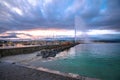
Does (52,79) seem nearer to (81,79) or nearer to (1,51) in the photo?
(81,79)

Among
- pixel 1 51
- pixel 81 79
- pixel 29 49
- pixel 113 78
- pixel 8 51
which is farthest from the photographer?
pixel 29 49

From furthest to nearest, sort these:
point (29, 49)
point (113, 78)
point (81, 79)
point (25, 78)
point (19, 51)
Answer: point (29, 49) → point (19, 51) → point (113, 78) → point (25, 78) → point (81, 79)

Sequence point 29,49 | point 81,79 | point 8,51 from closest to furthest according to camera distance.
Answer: point 81,79 → point 8,51 → point 29,49

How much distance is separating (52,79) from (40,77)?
733 millimetres

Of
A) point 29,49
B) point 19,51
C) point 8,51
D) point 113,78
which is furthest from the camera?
point 29,49

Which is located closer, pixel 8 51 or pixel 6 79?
pixel 6 79

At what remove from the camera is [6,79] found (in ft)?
18.5

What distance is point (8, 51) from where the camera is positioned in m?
20.8

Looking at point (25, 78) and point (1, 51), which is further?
point (1, 51)

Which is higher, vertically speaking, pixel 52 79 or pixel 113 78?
pixel 52 79

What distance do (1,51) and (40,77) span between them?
16.4 metres

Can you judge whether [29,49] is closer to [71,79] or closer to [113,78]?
[113,78]

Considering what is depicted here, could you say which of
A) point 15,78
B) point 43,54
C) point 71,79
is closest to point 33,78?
point 15,78

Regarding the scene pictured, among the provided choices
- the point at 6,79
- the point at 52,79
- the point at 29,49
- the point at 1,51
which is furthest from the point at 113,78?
the point at 29,49
